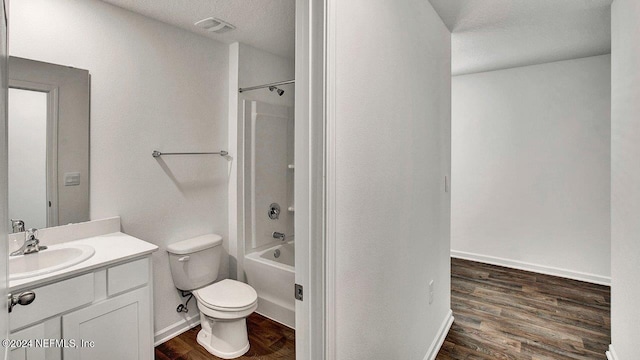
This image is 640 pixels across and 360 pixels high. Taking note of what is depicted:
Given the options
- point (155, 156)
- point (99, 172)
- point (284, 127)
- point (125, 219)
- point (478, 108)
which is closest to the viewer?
point (99, 172)

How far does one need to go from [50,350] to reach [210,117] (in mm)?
1825

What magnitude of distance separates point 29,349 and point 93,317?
0.26m

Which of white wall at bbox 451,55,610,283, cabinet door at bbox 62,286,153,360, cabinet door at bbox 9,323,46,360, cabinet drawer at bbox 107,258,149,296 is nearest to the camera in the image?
cabinet door at bbox 9,323,46,360

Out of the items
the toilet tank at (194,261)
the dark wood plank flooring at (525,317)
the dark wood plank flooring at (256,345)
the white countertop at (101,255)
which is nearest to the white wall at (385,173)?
the dark wood plank flooring at (525,317)

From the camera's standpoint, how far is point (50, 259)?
5.87 feet

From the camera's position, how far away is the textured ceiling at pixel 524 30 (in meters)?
2.16

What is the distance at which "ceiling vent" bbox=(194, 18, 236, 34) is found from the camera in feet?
7.78

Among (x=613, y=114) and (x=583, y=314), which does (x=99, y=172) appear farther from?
(x=583, y=314)

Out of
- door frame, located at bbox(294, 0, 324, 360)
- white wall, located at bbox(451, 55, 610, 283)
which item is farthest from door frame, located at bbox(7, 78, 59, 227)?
white wall, located at bbox(451, 55, 610, 283)

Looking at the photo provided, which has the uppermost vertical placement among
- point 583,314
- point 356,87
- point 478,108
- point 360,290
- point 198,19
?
point 198,19

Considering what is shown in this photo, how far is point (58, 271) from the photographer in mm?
1534

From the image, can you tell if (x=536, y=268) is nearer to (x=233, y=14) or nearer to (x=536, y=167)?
(x=536, y=167)

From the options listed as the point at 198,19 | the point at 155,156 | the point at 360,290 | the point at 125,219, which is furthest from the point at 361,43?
the point at 125,219

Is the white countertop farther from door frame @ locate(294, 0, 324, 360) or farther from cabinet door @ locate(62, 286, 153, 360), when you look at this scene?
door frame @ locate(294, 0, 324, 360)
